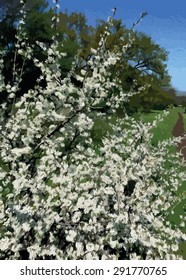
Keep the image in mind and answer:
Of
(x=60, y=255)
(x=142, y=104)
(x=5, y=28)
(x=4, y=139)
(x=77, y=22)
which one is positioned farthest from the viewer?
(x=77, y=22)

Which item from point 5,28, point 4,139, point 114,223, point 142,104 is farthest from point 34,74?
point 114,223

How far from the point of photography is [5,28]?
23422 millimetres

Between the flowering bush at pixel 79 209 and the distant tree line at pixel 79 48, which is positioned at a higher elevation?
the distant tree line at pixel 79 48

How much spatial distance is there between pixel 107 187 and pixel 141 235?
2.32ft

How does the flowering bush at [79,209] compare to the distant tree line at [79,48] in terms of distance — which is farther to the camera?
the distant tree line at [79,48]

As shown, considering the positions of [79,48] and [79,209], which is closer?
[79,209]

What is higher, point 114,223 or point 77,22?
point 77,22

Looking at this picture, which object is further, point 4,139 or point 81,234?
point 4,139

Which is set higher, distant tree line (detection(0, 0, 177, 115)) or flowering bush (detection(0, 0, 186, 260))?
distant tree line (detection(0, 0, 177, 115))

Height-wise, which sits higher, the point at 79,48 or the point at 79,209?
the point at 79,48

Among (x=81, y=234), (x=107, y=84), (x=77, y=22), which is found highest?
(x=77, y=22)

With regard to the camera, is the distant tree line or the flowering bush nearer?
the flowering bush
